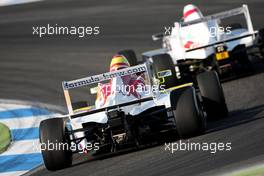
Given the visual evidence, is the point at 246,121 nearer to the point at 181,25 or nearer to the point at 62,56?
the point at 181,25

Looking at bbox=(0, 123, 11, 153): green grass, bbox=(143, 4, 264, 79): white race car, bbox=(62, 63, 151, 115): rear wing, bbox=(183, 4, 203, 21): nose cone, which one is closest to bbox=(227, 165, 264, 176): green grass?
bbox=(62, 63, 151, 115): rear wing

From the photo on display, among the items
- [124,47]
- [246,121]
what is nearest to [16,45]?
[124,47]

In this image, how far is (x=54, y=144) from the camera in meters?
12.0

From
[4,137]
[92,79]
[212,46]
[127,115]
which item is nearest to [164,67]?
[212,46]

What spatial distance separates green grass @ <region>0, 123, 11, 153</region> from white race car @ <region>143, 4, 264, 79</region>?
335cm

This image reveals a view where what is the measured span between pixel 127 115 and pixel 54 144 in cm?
118

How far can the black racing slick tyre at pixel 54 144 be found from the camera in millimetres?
12047

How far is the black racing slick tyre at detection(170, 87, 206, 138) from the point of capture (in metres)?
12.1

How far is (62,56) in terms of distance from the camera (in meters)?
23.7

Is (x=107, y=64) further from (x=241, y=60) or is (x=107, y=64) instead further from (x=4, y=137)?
(x=4, y=137)

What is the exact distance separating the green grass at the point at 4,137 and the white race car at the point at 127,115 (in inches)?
80.8

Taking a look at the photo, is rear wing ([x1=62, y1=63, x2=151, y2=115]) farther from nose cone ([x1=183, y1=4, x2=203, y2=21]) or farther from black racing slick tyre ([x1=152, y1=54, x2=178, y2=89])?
nose cone ([x1=183, y1=4, x2=203, y2=21])

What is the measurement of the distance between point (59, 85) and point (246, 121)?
819 cm

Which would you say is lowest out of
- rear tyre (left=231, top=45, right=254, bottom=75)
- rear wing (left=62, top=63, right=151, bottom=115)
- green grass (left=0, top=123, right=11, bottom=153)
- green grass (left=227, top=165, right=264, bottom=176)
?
green grass (left=227, top=165, right=264, bottom=176)
